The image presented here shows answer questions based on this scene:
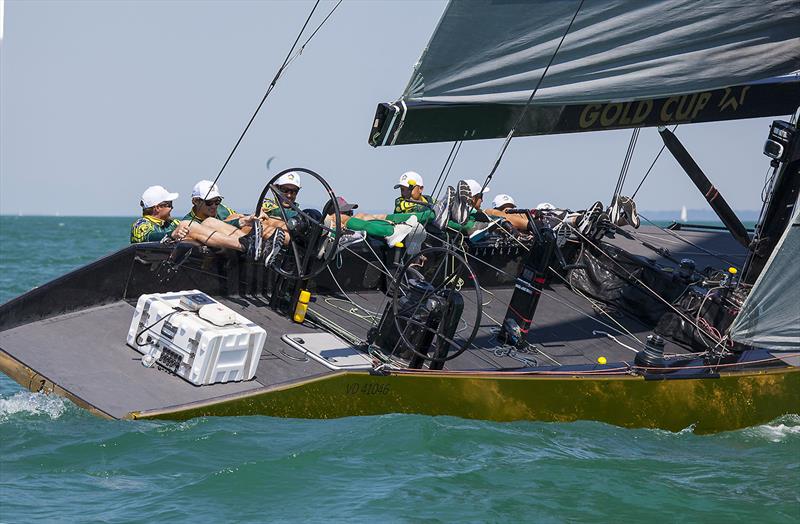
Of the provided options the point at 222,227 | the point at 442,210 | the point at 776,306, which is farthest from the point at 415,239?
the point at 776,306

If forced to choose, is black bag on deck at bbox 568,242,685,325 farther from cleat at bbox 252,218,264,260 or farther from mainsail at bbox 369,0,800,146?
cleat at bbox 252,218,264,260

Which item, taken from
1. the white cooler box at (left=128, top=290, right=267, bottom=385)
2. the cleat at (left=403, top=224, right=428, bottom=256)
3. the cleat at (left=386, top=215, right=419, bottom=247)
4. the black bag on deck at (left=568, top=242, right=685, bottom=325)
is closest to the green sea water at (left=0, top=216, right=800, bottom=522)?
the white cooler box at (left=128, top=290, right=267, bottom=385)

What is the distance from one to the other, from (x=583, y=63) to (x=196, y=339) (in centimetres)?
357

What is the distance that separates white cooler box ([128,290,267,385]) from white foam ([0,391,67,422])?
68cm

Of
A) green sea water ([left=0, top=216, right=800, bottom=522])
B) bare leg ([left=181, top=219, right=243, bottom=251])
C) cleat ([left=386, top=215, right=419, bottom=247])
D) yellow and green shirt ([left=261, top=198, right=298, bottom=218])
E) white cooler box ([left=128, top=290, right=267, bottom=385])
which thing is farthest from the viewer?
yellow and green shirt ([left=261, top=198, right=298, bottom=218])

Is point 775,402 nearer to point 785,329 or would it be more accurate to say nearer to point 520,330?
point 785,329

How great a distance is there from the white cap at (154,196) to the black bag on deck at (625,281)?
3828 mm

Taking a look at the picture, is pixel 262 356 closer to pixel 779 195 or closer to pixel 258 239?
pixel 258 239

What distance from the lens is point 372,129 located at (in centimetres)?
852

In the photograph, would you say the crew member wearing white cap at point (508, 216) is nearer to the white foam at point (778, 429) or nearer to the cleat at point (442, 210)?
the cleat at point (442, 210)

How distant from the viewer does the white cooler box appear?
8.10 m

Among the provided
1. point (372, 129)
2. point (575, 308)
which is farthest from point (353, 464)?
point (575, 308)

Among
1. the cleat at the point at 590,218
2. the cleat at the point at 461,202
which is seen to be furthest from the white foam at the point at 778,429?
the cleat at the point at 461,202

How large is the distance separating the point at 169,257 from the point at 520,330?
293cm
